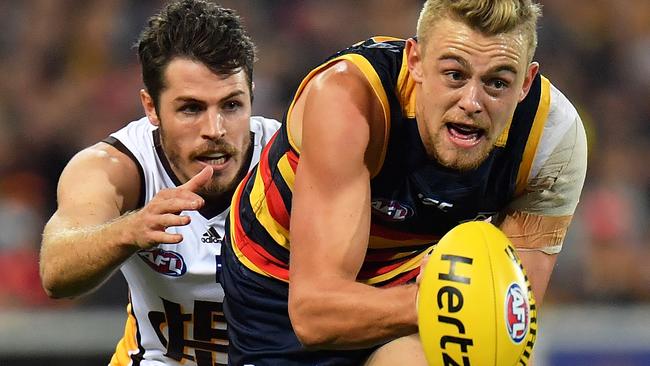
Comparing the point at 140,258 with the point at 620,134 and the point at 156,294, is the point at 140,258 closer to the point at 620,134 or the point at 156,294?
the point at 156,294

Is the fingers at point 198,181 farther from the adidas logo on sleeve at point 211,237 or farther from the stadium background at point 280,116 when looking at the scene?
the stadium background at point 280,116

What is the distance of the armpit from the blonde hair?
565 mm

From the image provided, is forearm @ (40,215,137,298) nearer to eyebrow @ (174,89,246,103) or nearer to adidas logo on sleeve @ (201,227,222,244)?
adidas logo on sleeve @ (201,227,222,244)

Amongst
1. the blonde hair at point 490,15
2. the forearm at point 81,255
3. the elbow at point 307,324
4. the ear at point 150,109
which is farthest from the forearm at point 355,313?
the ear at point 150,109

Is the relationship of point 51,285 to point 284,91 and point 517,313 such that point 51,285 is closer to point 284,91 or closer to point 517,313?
point 517,313

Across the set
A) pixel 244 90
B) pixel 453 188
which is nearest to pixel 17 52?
pixel 244 90

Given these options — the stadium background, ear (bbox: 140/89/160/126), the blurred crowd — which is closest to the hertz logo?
ear (bbox: 140/89/160/126)

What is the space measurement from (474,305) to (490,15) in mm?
839

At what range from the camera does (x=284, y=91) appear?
753cm

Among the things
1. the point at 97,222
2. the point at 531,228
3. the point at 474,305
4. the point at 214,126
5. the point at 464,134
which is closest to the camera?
the point at 474,305

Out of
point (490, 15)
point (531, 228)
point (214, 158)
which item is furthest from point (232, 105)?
point (490, 15)

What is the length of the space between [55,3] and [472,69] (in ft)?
17.5

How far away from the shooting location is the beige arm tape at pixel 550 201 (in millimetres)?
3443

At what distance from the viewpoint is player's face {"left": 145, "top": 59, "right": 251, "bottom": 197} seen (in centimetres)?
419
